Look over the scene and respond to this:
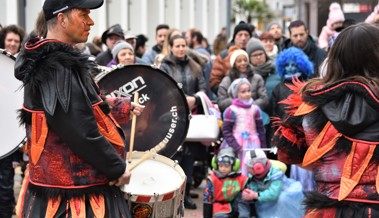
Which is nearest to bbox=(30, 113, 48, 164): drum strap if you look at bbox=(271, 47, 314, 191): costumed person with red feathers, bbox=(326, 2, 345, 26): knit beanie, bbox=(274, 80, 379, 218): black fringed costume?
bbox=(274, 80, 379, 218): black fringed costume

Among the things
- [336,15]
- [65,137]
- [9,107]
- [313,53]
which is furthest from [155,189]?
[336,15]

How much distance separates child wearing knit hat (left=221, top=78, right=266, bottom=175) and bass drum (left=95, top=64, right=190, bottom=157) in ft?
6.01

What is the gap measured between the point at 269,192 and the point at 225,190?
49cm

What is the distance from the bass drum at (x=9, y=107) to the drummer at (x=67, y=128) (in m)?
2.40

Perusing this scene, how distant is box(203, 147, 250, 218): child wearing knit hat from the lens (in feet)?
26.5

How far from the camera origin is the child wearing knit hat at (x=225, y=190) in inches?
318

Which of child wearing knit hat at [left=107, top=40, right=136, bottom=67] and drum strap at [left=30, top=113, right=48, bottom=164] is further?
child wearing knit hat at [left=107, top=40, right=136, bottom=67]

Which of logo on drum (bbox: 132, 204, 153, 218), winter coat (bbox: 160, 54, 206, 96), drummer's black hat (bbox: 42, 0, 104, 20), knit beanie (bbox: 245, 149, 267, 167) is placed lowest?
knit beanie (bbox: 245, 149, 267, 167)

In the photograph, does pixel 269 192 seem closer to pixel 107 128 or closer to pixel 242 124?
pixel 242 124

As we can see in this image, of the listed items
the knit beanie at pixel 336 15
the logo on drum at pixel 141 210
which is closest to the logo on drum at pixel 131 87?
the logo on drum at pixel 141 210

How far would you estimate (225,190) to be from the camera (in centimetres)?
809

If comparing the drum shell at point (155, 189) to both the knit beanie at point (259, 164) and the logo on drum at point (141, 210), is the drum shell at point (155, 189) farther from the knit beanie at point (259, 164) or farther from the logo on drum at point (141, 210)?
the knit beanie at point (259, 164)

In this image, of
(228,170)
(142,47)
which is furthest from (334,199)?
(142,47)

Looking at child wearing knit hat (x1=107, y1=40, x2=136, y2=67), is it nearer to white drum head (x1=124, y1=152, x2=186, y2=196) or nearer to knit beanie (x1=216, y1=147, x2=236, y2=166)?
knit beanie (x1=216, y1=147, x2=236, y2=166)
